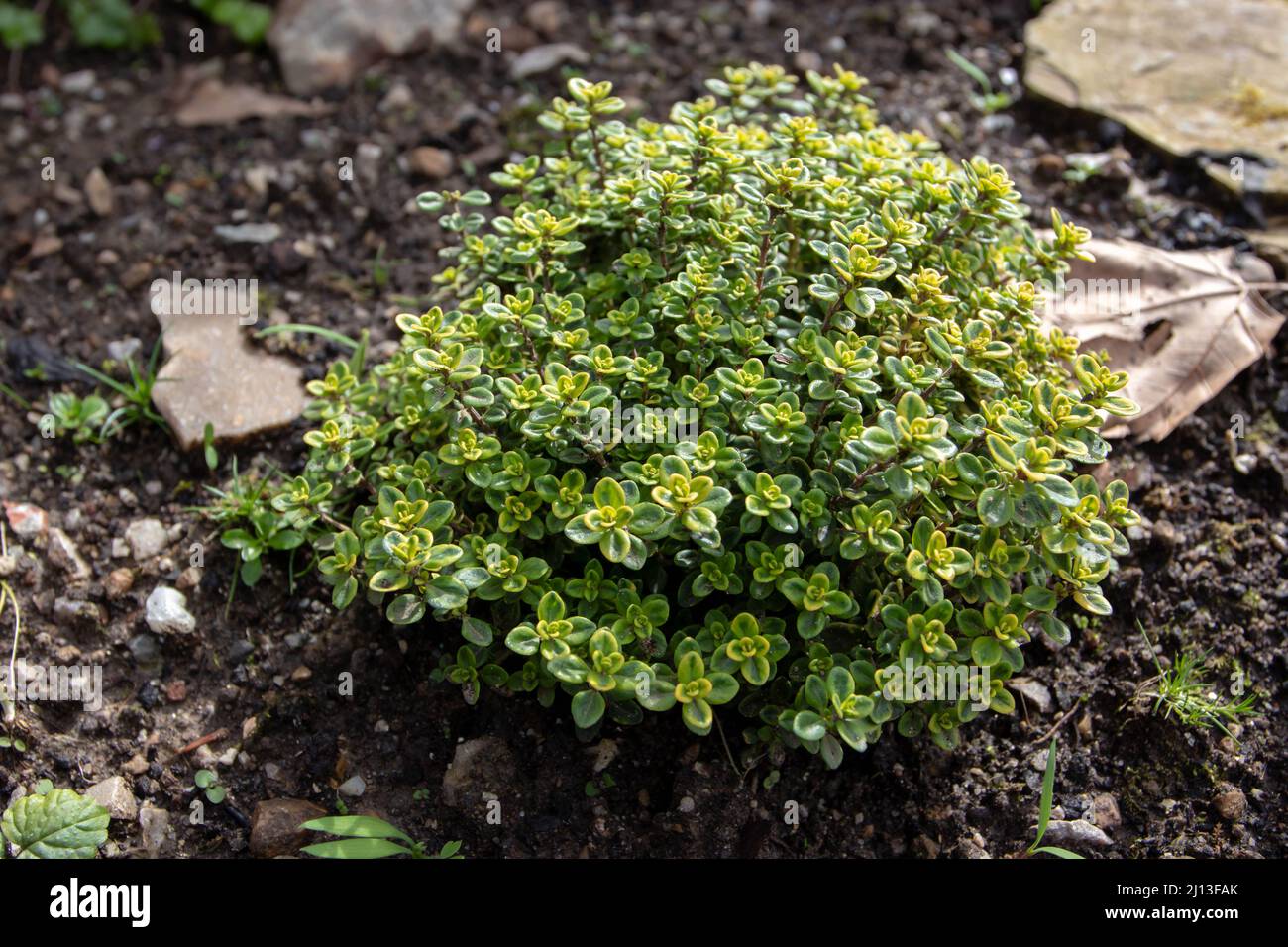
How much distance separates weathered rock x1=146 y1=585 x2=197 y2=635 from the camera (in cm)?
347

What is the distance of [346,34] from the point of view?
5.27 metres

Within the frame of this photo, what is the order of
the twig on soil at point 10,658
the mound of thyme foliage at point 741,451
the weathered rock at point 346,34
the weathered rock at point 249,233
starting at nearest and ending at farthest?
the mound of thyme foliage at point 741,451 < the twig on soil at point 10,658 < the weathered rock at point 249,233 < the weathered rock at point 346,34

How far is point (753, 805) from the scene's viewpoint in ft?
10.1

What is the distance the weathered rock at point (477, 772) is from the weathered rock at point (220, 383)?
146cm

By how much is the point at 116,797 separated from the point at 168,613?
60 centimetres

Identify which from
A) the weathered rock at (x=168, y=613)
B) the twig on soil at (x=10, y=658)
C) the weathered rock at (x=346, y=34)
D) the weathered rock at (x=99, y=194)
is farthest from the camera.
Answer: the weathered rock at (x=346, y=34)

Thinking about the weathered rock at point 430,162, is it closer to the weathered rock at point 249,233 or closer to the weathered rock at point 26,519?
the weathered rock at point 249,233

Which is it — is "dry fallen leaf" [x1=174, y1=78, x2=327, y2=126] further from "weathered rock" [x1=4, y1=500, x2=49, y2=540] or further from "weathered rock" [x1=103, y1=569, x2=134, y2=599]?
"weathered rock" [x1=103, y1=569, x2=134, y2=599]

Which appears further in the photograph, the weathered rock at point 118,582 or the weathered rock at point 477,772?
the weathered rock at point 118,582

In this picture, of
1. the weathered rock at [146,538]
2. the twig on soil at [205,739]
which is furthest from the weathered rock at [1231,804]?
the weathered rock at [146,538]

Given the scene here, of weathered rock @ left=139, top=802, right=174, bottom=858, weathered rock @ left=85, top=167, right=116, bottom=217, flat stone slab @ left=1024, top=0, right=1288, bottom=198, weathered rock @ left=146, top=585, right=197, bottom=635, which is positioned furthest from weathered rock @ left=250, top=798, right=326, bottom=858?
flat stone slab @ left=1024, top=0, right=1288, bottom=198

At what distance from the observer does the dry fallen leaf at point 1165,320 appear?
3.85 m

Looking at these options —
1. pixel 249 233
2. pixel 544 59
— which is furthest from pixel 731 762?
pixel 544 59

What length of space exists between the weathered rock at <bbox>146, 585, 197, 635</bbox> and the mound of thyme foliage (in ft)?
1.76
